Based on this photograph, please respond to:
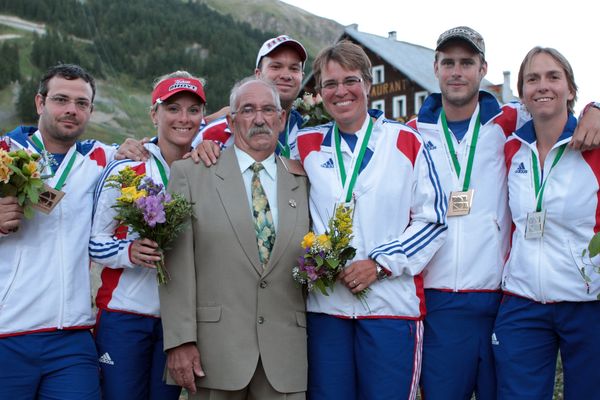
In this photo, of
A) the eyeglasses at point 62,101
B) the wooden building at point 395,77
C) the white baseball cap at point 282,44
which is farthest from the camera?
the wooden building at point 395,77

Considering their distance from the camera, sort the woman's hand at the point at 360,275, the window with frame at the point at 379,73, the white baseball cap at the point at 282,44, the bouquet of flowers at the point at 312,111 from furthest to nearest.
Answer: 1. the window with frame at the point at 379,73
2. the bouquet of flowers at the point at 312,111
3. the white baseball cap at the point at 282,44
4. the woman's hand at the point at 360,275

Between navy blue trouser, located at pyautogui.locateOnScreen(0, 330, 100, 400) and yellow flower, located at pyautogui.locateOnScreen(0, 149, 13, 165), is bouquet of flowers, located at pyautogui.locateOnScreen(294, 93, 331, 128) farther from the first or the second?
navy blue trouser, located at pyautogui.locateOnScreen(0, 330, 100, 400)

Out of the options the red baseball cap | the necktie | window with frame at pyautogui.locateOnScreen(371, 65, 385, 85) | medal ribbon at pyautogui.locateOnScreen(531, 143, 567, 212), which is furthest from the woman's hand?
window with frame at pyautogui.locateOnScreen(371, 65, 385, 85)

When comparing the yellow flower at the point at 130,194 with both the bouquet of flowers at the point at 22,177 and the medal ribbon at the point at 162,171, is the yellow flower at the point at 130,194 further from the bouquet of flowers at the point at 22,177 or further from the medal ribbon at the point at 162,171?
the medal ribbon at the point at 162,171

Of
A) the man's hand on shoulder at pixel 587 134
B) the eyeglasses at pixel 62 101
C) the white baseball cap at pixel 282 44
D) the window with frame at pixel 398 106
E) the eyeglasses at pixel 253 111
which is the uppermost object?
the window with frame at pixel 398 106

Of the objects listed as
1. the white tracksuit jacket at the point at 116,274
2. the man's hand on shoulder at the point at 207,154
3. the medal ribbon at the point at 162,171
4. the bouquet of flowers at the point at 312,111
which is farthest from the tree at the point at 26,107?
the man's hand on shoulder at the point at 207,154

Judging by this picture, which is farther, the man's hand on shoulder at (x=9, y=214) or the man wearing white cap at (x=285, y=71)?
the man wearing white cap at (x=285, y=71)

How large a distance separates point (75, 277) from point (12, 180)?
0.85 meters

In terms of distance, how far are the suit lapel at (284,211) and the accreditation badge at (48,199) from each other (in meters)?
1.53

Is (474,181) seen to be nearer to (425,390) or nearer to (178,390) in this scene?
(425,390)

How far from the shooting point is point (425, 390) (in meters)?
4.68

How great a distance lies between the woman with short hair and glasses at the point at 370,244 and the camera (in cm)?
436

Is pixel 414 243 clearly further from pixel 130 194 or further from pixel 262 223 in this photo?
pixel 130 194

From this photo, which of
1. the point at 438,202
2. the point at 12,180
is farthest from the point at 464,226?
the point at 12,180
